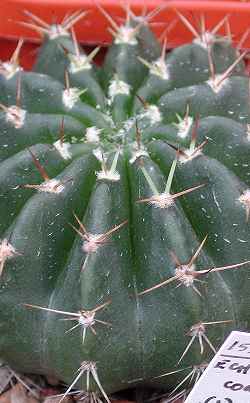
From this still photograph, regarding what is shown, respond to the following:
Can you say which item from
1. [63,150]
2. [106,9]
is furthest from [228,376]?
[106,9]

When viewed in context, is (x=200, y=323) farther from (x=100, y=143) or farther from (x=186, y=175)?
(x=100, y=143)

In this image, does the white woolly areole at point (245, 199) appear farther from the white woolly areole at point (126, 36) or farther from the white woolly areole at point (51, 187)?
the white woolly areole at point (126, 36)

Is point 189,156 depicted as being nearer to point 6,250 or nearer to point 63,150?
point 63,150

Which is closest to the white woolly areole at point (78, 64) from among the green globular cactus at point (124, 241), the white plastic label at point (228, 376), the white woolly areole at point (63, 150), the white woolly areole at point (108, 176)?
the green globular cactus at point (124, 241)

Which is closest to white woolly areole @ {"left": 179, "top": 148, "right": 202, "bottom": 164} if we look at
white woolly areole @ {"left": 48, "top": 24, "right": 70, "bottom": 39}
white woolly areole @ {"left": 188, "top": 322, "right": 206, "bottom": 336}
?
white woolly areole @ {"left": 188, "top": 322, "right": 206, "bottom": 336}

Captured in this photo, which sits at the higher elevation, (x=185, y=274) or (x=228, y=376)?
(x=185, y=274)

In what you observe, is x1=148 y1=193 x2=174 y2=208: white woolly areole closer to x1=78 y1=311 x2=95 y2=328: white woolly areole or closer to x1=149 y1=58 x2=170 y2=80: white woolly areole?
x1=78 y1=311 x2=95 y2=328: white woolly areole

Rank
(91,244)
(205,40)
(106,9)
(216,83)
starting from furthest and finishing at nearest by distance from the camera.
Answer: (106,9) → (205,40) → (216,83) → (91,244)
